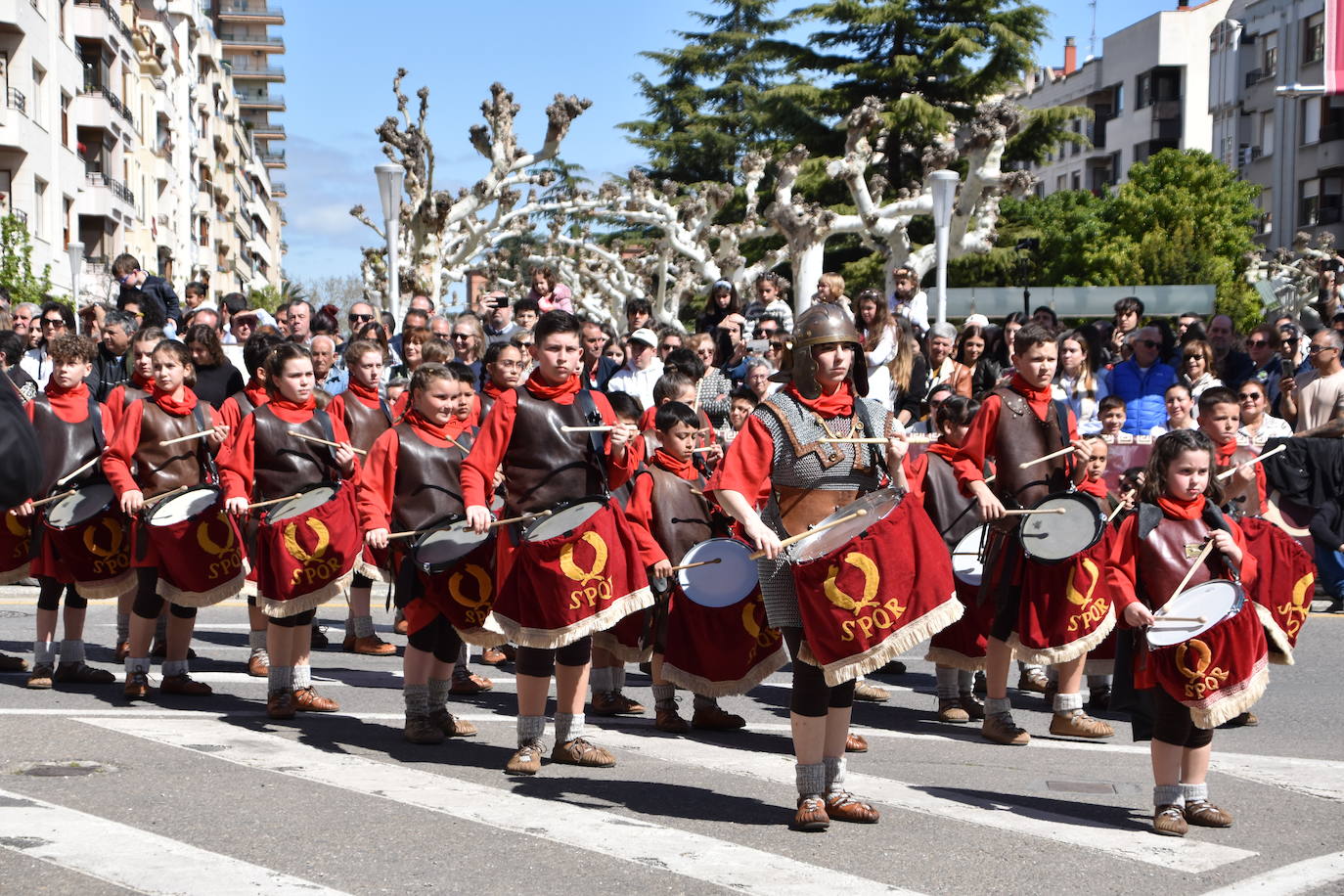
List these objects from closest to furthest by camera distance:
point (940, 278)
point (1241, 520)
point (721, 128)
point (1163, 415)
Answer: point (1241, 520)
point (1163, 415)
point (940, 278)
point (721, 128)

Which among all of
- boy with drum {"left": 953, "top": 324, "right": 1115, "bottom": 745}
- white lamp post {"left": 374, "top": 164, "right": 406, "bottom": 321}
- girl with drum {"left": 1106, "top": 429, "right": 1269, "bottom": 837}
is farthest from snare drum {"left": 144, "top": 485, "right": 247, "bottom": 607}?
white lamp post {"left": 374, "top": 164, "right": 406, "bottom": 321}

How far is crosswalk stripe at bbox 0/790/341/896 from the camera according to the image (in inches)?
211

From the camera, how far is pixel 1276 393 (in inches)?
575

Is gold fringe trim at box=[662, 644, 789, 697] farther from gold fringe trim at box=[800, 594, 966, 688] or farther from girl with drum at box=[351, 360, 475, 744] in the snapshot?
gold fringe trim at box=[800, 594, 966, 688]

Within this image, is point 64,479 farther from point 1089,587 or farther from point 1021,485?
point 1089,587

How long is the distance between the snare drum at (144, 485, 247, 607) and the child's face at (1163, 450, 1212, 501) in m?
4.79

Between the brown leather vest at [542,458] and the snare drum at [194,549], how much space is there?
213 cm

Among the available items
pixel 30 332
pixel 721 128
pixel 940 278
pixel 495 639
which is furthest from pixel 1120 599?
pixel 721 128

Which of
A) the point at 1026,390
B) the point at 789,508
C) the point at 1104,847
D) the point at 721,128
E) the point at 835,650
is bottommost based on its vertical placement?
the point at 1104,847

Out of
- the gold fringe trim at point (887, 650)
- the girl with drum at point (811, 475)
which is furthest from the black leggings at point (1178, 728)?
the girl with drum at point (811, 475)

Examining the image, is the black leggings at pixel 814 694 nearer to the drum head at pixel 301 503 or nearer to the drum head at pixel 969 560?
the drum head at pixel 969 560

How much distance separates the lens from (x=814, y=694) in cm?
629

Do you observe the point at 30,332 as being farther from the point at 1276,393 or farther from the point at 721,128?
the point at 721,128

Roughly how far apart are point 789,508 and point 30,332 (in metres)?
10.9
